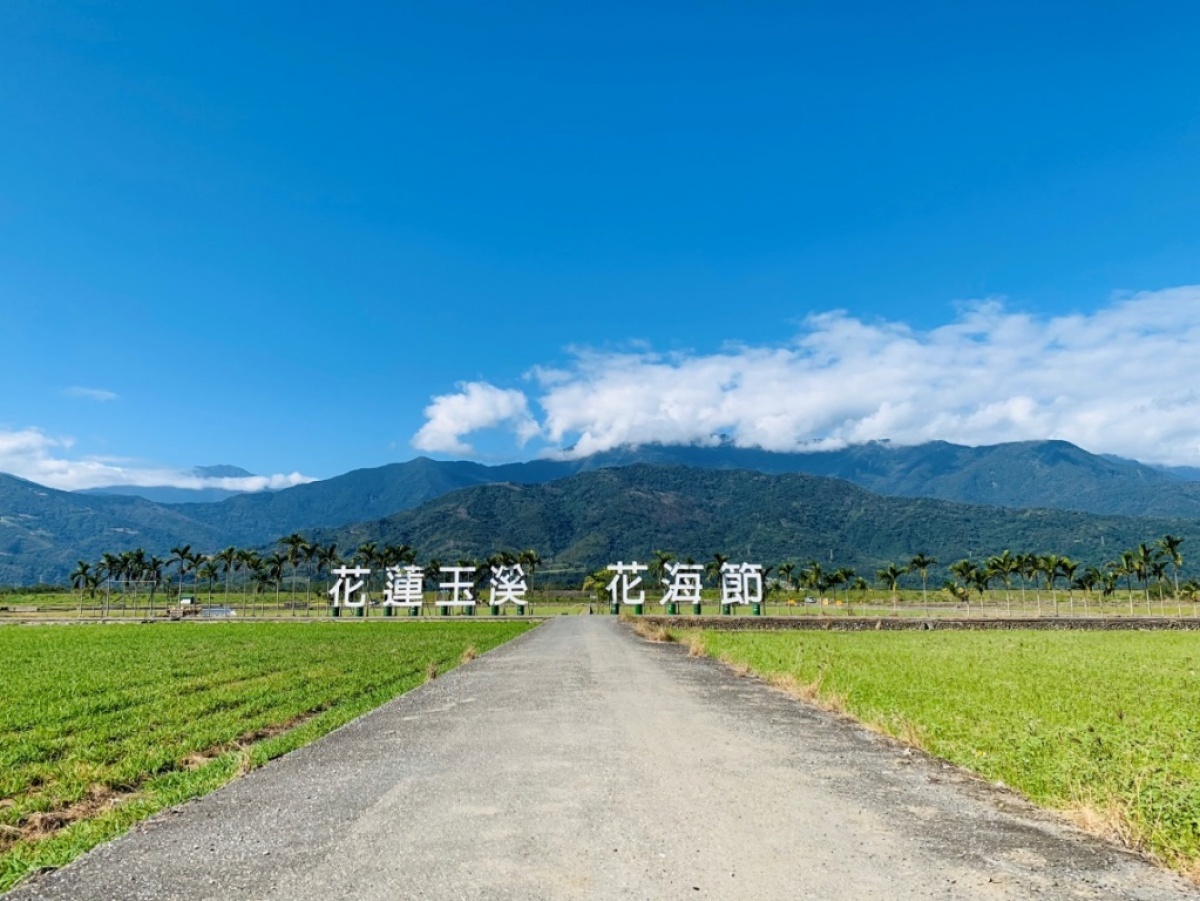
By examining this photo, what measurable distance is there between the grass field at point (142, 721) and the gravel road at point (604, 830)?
103cm

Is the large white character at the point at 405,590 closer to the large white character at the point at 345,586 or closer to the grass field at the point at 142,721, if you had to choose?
the large white character at the point at 345,586

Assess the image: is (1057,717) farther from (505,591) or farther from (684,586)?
(505,591)

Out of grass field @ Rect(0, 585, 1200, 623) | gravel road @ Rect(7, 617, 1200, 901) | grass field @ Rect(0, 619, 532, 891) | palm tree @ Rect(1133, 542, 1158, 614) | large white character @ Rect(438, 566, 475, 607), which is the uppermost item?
palm tree @ Rect(1133, 542, 1158, 614)

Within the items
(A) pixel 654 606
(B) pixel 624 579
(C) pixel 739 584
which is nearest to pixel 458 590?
(B) pixel 624 579

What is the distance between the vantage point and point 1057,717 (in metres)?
16.4

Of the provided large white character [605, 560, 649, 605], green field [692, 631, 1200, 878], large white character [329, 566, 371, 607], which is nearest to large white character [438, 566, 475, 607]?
large white character [329, 566, 371, 607]

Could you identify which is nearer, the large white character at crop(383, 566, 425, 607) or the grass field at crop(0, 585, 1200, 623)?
the large white character at crop(383, 566, 425, 607)

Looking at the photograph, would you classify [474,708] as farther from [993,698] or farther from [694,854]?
[993,698]

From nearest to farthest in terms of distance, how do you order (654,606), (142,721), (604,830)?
(604,830)
(142,721)
(654,606)

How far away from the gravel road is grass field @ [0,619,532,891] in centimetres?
103

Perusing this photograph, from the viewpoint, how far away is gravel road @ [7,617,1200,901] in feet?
20.8

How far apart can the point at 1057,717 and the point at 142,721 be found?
20108mm

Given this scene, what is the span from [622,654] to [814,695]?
15.5 m

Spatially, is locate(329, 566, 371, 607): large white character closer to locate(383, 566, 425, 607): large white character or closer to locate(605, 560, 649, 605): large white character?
locate(383, 566, 425, 607): large white character
